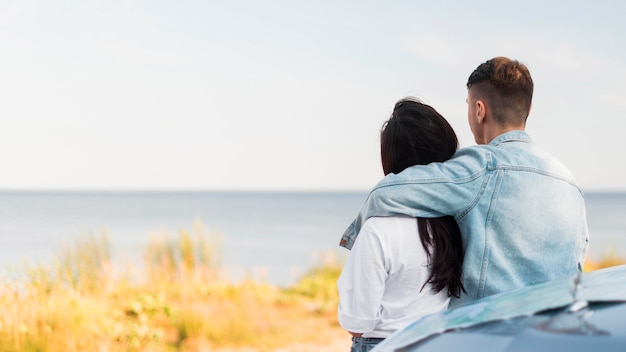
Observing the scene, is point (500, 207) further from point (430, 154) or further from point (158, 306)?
point (158, 306)

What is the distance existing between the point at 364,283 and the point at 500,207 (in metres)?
0.49

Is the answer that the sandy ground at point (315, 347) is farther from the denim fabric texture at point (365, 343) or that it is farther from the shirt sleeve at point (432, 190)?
the shirt sleeve at point (432, 190)

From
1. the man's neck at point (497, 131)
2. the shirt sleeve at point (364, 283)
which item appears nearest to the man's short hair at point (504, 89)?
the man's neck at point (497, 131)

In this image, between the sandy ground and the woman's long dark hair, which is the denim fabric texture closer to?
the woman's long dark hair

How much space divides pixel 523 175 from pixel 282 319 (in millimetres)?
5757

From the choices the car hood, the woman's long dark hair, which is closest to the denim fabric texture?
the woman's long dark hair

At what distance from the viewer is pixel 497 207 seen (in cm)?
229

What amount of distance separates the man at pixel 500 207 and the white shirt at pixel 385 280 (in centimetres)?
6

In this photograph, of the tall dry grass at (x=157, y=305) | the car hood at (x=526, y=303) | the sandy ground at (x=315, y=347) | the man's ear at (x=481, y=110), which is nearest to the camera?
the car hood at (x=526, y=303)

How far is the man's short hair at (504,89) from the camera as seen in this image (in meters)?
2.59

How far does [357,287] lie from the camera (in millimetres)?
2227

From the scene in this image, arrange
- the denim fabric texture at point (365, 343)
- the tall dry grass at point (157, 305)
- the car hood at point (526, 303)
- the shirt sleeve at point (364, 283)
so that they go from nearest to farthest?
1. the car hood at point (526, 303)
2. the shirt sleeve at point (364, 283)
3. the denim fabric texture at point (365, 343)
4. the tall dry grass at point (157, 305)

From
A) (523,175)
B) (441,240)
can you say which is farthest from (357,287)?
(523,175)

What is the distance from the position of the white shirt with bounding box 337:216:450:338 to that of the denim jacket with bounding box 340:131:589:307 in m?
0.06
